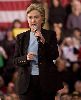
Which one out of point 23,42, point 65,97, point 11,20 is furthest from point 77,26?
point 23,42


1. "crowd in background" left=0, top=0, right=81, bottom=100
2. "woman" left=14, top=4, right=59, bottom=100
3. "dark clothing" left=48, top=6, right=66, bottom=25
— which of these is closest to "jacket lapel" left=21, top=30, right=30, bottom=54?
"woman" left=14, top=4, right=59, bottom=100

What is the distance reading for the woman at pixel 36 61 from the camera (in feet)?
12.1

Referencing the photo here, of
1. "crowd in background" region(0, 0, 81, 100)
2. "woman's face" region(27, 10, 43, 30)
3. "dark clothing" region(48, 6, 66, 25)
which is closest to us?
"woman's face" region(27, 10, 43, 30)

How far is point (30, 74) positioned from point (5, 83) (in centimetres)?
470

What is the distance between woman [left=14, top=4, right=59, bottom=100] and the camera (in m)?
3.69

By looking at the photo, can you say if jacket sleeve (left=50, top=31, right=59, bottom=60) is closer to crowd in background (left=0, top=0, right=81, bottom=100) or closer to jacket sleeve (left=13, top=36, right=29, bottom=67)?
jacket sleeve (left=13, top=36, right=29, bottom=67)

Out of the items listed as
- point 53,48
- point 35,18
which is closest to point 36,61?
point 53,48

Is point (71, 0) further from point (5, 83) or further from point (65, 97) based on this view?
point (65, 97)

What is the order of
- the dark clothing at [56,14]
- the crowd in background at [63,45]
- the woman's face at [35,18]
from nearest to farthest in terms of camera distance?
the woman's face at [35,18] < the crowd in background at [63,45] < the dark clothing at [56,14]

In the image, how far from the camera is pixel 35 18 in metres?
3.68

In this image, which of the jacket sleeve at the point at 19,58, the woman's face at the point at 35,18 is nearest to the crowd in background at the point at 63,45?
the jacket sleeve at the point at 19,58

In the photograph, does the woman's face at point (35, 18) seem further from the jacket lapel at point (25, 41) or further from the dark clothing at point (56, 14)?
the dark clothing at point (56, 14)

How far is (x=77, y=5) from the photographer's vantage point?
9.80 m

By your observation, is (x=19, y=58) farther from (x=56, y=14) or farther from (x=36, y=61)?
(x=56, y=14)
